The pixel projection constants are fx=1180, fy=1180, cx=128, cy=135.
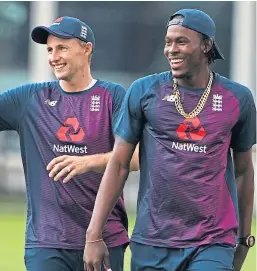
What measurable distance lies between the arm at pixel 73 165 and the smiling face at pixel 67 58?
0.66 m

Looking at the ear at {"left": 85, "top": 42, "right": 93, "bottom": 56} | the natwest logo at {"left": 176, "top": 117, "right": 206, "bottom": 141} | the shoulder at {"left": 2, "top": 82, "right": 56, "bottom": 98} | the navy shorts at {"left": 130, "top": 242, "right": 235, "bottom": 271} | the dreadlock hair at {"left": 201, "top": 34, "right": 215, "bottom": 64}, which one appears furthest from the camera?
the ear at {"left": 85, "top": 42, "right": 93, "bottom": 56}

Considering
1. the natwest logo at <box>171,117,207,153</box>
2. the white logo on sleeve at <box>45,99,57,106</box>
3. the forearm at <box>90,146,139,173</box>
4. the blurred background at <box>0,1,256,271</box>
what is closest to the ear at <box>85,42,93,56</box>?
the white logo on sleeve at <box>45,99,57,106</box>

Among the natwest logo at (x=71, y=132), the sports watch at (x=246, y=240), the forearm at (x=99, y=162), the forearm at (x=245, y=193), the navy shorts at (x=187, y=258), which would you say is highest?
the natwest logo at (x=71, y=132)

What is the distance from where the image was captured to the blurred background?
1917 centimetres

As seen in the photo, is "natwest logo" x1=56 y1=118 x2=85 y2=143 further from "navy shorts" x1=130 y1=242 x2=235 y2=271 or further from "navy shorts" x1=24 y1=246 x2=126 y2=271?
"navy shorts" x1=130 y1=242 x2=235 y2=271

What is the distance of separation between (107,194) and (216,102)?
78 cm

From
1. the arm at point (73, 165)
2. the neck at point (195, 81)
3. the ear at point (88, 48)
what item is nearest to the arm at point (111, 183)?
the arm at point (73, 165)

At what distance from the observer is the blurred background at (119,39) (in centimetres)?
1917

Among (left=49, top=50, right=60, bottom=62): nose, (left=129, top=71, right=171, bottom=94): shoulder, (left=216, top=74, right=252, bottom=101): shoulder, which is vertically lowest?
(left=216, top=74, right=252, bottom=101): shoulder

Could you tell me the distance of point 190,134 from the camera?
632cm

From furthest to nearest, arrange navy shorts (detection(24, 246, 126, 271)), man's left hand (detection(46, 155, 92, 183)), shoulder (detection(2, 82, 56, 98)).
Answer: shoulder (detection(2, 82, 56, 98)), navy shorts (detection(24, 246, 126, 271)), man's left hand (detection(46, 155, 92, 183))

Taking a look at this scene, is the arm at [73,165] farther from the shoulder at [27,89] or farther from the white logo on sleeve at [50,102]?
the shoulder at [27,89]

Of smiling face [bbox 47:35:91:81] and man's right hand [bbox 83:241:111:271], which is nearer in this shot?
man's right hand [bbox 83:241:111:271]

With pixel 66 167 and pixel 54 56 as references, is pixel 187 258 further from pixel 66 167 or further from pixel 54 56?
pixel 54 56
